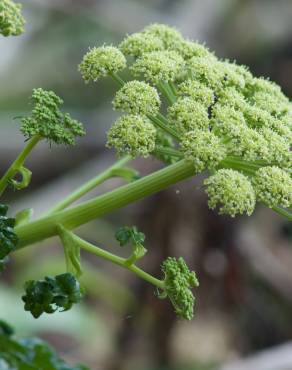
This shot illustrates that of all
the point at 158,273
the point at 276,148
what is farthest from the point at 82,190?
the point at 158,273

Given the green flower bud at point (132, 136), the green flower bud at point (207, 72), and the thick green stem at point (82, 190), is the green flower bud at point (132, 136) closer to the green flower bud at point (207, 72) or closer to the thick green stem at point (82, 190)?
the green flower bud at point (207, 72)

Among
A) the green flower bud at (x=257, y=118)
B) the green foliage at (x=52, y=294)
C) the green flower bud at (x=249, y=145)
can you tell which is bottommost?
the green foliage at (x=52, y=294)

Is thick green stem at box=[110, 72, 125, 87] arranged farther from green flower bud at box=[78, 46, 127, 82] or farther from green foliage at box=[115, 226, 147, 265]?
green foliage at box=[115, 226, 147, 265]

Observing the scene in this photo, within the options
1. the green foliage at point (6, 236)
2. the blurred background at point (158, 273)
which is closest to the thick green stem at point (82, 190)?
the green foliage at point (6, 236)

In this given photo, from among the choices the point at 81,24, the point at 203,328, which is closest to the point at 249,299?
the point at 203,328

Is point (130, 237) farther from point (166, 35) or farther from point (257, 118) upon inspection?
point (166, 35)

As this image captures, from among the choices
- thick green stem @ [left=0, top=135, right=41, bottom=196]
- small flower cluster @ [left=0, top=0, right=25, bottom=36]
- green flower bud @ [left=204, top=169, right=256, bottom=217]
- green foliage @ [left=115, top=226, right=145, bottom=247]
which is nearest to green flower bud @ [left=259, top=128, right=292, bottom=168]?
green flower bud @ [left=204, top=169, right=256, bottom=217]

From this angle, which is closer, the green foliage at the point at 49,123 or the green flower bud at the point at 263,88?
the green foliage at the point at 49,123
